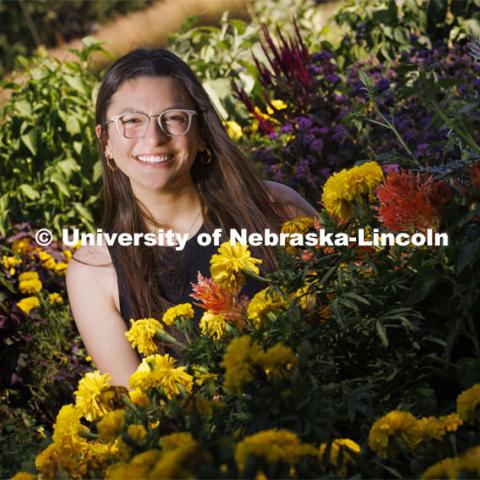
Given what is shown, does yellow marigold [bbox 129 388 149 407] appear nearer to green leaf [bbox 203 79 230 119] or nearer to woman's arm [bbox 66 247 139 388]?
woman's arm [bbox 66 247 139 388]

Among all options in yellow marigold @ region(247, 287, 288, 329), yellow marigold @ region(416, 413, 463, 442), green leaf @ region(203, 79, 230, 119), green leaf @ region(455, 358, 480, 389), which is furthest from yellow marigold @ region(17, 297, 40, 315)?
yellow marigold @ region(416, 413, 463, 442)

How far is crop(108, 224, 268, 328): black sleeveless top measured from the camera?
2574mm

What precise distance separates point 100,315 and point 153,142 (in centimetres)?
56

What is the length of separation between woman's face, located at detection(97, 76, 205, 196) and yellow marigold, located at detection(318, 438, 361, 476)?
1.39 m

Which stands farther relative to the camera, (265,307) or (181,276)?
(181,276)

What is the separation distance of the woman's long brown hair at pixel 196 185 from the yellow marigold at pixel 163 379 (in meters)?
1.01

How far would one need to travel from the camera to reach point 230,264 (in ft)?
5.09

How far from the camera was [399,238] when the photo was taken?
1.47 meters

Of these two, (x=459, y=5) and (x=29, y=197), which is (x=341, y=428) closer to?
(x=29, y=197)

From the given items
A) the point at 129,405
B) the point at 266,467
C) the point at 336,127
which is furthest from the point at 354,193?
the point at 336,127

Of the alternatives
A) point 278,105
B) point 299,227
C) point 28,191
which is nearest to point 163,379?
point 299,227

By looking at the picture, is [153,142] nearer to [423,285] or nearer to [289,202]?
[289,202]

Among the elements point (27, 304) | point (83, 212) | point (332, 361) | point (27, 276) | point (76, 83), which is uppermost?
point (76, 83)

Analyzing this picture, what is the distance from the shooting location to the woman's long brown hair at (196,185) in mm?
2543
